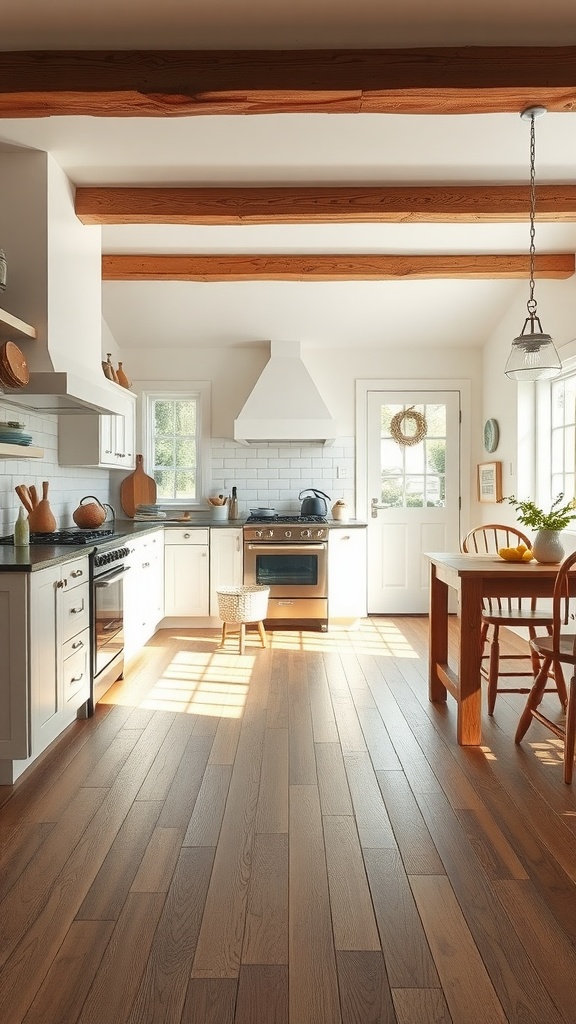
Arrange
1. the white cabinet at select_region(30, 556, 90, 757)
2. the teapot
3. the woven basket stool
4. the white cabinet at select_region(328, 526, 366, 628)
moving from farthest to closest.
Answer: the white cabinet at select_region(328, 526, 366, 628) < the woven basket stool < the teapot < the white cabinet at select_region(30, 556, 90, 757)

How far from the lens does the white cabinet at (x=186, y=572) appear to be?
19.9 feet

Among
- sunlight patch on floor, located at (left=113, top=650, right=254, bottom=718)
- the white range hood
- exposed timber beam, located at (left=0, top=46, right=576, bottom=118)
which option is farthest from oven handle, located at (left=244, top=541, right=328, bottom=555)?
exposed timber beam, located at (left=0, top=46, right=576, bottom=118)

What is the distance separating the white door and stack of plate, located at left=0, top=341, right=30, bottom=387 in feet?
12.5

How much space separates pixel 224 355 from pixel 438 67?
403 centimetres

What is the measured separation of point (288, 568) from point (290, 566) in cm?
2

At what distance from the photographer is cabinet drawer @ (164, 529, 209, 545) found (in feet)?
19.9

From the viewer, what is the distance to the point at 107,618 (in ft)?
13.3

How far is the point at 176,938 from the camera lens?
1.91 metres


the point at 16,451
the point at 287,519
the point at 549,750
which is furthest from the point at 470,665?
the point at 287,519

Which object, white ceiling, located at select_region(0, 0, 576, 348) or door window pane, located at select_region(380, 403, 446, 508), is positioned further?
door window pane, located at select_region(380, 403, 446, 508)

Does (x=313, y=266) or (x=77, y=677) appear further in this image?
(x=313, y=266)

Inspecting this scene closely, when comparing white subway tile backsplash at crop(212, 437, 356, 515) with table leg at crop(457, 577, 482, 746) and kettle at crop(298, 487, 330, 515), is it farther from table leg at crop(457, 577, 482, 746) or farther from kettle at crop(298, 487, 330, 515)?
table leg at crop(457, 577, 482, 746)

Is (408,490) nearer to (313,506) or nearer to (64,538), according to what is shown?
(313,506)

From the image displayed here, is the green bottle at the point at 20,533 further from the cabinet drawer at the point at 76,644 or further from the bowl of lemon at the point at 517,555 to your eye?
the bowl of lemon at the point at 517,555
